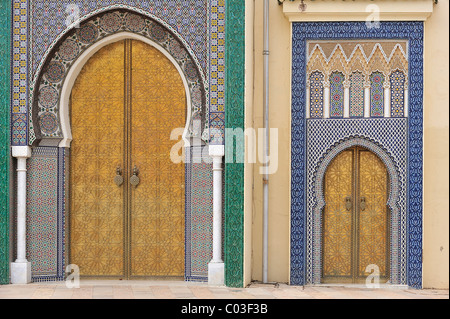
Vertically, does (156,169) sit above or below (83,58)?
below

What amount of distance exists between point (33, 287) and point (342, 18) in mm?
4007

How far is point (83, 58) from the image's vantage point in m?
6.93

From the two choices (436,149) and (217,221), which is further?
(436,149)

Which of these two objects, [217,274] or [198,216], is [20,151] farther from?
[217,274]

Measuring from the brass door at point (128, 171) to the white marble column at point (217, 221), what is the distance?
43cm

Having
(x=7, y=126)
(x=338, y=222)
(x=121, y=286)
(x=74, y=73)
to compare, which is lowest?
(x=121, y=286)

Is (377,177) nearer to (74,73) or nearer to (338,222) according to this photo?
(338,222)

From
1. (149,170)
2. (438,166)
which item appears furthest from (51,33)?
(438,166)

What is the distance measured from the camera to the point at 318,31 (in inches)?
274

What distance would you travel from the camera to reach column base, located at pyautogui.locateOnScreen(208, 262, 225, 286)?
6.67 meters

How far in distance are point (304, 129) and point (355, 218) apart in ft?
3.45

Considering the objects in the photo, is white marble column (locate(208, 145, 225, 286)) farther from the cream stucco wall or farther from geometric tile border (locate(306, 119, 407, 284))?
geometric tile border (locate(306, 119, 407, 284))

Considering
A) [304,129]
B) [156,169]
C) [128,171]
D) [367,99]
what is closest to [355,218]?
[304,129]

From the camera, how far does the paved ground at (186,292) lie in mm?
6145
